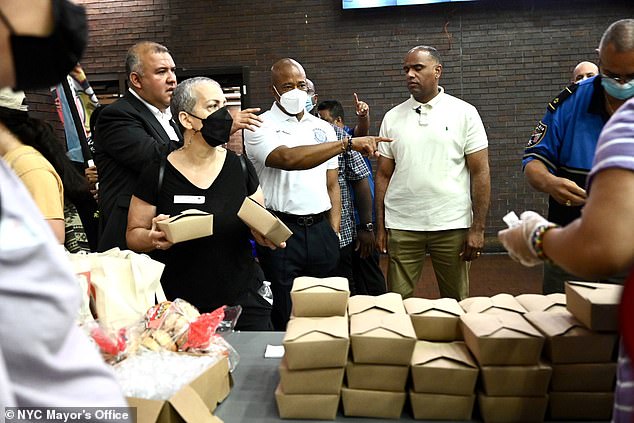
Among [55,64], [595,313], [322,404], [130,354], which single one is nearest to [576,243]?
[595,313]

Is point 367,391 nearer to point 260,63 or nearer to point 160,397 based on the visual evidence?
point 160,397

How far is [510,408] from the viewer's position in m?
1.40

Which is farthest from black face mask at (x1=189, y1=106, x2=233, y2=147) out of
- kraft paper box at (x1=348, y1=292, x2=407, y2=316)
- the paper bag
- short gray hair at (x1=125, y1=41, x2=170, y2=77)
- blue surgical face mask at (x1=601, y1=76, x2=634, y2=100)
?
blue surgical face mask at (x1=601, y1=76, x2=634, y2=100)

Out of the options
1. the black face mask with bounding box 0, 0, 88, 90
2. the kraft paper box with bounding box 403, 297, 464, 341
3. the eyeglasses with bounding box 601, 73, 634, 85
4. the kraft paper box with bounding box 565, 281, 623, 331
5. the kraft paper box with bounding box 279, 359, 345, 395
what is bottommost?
the kraft paper box with bounding box 279, 359, 345, 395

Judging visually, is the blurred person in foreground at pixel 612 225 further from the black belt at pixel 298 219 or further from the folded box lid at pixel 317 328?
the black belt at pixel 298 219

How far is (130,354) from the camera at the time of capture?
57.6 inches

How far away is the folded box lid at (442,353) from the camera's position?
1.42 meters

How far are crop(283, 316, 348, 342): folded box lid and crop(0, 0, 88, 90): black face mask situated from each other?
0.86m

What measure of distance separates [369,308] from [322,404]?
1.03 feet

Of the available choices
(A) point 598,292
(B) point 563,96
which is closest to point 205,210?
(A) point 598,292

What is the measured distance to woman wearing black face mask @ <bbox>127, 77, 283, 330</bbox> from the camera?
2.28 metres

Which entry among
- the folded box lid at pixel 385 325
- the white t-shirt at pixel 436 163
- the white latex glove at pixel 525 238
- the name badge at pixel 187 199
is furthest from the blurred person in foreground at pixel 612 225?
the white t-shirt at pixel 436 163

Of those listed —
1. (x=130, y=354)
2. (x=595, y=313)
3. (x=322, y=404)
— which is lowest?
(x=322, y=404)

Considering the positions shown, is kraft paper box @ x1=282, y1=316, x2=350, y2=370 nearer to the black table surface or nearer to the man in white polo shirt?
the black table surface
